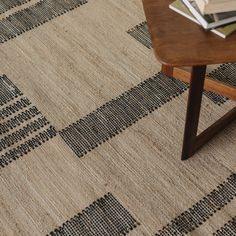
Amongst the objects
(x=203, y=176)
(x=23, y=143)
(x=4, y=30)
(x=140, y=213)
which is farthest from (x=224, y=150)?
(x=4, y=30)

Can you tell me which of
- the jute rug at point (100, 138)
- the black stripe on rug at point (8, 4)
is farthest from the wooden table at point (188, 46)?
the black stripe on rug at point (8, 4)

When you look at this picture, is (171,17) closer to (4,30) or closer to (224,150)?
(224,150)

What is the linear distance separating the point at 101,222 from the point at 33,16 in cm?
94

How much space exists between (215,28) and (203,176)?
0.41 m

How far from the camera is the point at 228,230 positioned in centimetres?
110

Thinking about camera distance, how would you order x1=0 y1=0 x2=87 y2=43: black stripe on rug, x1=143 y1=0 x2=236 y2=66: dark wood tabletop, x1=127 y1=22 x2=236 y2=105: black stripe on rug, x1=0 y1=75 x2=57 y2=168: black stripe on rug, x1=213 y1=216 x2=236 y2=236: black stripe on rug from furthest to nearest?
x1=0 y1=0 x2=87 y2=43: black stripe on rug < x1=127 y1=22 x2=236 y2=105: black stripe on rug < x1=0 y1=75 x2=57 y2=168: black stripe on rug < x1=213 y1=216 x2=236 y2=236: black stripe on rug < x1=143 y1=0 x2=236 y2=66: dark wood tabletop

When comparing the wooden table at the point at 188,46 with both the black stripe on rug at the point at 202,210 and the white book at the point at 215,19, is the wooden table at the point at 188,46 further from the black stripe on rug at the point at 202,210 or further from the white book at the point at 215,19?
the black stripe on rug at the point at 202,210

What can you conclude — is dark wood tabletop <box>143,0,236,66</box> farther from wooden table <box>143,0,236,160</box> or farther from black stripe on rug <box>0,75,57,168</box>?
black stripe on rug <box>0,75,57,168</box>

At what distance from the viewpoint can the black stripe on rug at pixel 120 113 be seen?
132 centimetres

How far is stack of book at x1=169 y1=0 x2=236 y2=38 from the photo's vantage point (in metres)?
0.99

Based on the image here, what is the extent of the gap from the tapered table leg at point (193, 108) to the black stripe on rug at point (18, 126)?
0.39 m

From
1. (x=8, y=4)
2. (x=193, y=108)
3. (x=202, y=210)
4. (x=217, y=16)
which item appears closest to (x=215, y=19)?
(x=217, y=16)

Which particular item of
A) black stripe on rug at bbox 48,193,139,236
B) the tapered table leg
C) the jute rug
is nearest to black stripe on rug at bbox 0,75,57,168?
the jute rug

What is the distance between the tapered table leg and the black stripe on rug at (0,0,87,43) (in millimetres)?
809
